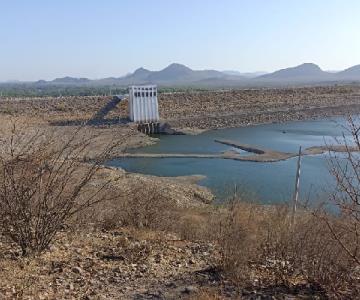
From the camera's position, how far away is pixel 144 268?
20.3ft

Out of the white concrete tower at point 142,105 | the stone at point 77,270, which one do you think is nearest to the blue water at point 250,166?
the white concrete tower at point 142,105

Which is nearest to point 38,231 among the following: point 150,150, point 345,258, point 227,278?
point 227,278

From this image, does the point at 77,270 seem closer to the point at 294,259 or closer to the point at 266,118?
the point at 294,259

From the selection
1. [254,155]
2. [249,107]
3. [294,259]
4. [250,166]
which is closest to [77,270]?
[294,259]

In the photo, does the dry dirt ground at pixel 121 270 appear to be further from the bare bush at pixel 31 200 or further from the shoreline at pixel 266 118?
the shoreline at pixel 266 118

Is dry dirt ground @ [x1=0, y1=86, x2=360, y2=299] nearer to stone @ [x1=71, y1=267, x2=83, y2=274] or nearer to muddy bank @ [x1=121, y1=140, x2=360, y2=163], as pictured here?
stone @ [x1=71, y1=267, x2=83, y2=274]

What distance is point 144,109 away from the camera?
49.2 metres

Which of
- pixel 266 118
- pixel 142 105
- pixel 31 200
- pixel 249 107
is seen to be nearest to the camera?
pixel 31 200

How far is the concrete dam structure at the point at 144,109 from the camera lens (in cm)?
4809

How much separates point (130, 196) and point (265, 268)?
4.42 m

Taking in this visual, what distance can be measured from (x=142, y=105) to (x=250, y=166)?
895 inches

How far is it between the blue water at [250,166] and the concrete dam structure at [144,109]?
4.23 metres

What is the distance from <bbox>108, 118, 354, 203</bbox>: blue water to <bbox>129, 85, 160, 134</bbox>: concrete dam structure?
167 inches

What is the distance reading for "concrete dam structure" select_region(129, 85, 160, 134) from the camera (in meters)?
48.1
